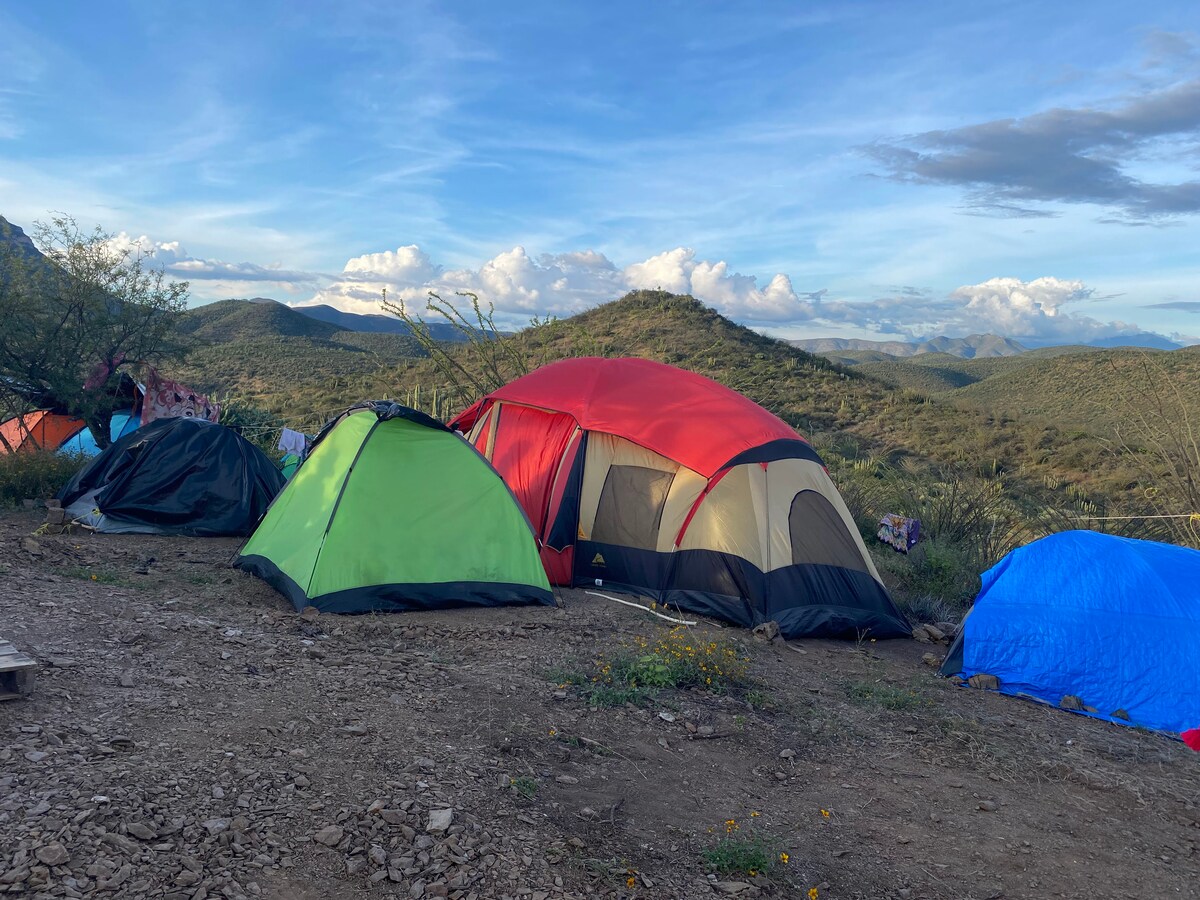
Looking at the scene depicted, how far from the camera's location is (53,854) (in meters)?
3.18

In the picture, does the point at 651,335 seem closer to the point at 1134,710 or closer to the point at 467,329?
the point at 467,329

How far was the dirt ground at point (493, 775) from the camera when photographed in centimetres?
349

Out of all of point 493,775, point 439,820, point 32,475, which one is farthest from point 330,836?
point 32,475

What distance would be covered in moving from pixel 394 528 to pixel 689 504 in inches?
109

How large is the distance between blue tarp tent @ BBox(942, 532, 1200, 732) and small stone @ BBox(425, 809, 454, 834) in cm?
477

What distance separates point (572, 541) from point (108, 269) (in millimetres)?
8312

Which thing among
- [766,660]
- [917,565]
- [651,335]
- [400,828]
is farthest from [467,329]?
[651,335]

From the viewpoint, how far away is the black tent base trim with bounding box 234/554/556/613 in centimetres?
705

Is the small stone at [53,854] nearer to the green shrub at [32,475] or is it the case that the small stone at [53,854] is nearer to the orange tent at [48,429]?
the green shrub at [32,475]

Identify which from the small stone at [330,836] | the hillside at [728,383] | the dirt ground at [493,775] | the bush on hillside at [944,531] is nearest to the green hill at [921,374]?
the hillside at [728,383]

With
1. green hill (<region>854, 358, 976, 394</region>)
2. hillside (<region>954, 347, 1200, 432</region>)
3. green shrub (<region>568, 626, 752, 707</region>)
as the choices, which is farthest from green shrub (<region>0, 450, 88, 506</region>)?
green hill (<region>854, 358, 976, 394</region>)

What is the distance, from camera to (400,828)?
12.2 feet

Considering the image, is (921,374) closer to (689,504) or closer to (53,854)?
(689,504)

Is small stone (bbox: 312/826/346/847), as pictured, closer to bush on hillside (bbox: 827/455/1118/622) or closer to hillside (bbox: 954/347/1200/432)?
bush on hillside (bbox: 827/455/1118/622)
